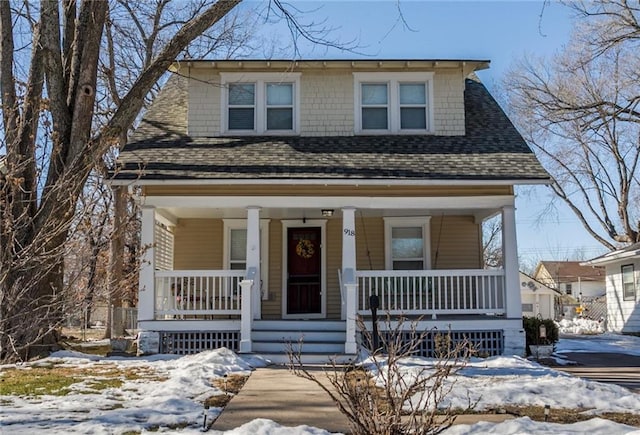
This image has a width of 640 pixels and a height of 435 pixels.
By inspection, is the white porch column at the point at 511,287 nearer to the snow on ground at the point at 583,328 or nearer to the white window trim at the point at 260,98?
the white window trim at the point at 260,98

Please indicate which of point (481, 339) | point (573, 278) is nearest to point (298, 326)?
point (481, 339)

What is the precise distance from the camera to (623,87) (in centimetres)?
2455

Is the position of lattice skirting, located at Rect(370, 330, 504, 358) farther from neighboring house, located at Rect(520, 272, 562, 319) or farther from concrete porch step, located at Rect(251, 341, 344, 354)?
neighboring house, located at Rect(520, 272, 562, 319)

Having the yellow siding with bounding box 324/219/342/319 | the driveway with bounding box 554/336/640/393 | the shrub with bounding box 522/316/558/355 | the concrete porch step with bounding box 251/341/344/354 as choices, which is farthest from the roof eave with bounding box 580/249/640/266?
the concrete porch step with bounding box 251/341/344/354

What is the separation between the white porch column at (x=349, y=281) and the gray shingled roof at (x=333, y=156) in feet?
2.88

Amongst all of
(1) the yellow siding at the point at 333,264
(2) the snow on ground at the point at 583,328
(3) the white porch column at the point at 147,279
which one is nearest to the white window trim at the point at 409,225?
(1) the yellow siding at the point at 333,264

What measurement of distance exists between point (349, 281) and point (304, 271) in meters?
2.92

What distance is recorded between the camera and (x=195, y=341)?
11656 millimetres

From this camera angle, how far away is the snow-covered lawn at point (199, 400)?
557 centimetres

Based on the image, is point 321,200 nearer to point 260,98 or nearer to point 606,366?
point 260,98

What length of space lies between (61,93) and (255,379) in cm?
625

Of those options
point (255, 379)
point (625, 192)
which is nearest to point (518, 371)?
point (255, 379)

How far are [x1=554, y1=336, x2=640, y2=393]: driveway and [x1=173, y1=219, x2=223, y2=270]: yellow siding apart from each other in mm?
7420

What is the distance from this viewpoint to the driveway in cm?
932
